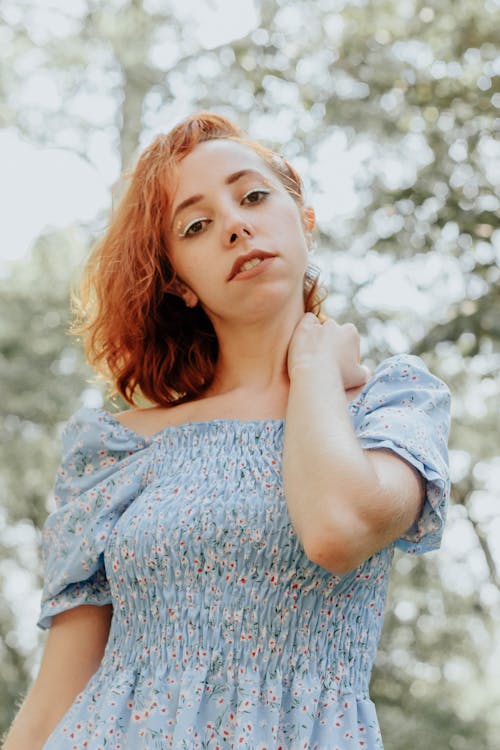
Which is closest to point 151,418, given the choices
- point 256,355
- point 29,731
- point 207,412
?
point 207,412

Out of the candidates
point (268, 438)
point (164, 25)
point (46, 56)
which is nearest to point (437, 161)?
point (164, 25)

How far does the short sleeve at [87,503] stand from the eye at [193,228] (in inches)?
15.1

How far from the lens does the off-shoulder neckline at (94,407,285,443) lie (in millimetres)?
1935

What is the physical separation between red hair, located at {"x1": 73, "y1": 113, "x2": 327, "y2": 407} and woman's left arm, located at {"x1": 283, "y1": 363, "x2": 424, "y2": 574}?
1.75 ft

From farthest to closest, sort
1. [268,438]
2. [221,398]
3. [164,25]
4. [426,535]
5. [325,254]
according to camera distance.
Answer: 1. [164,25]
2. [325,254]
3. [221,398]
4. [268,438]
5. [426,535]

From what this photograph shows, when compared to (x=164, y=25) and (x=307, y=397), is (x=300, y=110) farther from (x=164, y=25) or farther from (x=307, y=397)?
(x=307, y=397)

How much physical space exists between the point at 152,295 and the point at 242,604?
733mm

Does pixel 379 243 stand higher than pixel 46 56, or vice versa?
pixel 46 56

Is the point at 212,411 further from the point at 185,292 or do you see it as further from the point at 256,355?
the point at 185,292

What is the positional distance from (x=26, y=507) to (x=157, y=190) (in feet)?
29.3

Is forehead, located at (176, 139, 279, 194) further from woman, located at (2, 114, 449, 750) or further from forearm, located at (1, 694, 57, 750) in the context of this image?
forearm, located at (1, 694, 57, 750)

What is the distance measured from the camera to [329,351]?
1897mm

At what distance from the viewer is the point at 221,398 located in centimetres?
209

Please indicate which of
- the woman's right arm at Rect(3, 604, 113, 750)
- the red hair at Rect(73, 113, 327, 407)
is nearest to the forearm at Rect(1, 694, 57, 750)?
the woman's right arm at Rect(3, 604, 113, 750)
